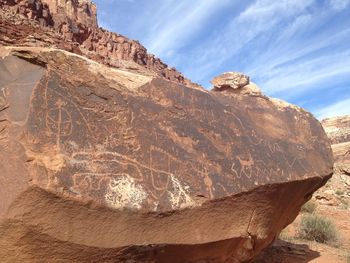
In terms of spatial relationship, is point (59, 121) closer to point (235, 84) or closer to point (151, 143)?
point (151, 143)

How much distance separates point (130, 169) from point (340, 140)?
4881 centimetres

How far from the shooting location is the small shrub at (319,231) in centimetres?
762

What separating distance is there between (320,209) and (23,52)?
413 inches

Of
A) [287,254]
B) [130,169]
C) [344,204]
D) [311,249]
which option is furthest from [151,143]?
[344,204]

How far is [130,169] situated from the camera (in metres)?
3.37

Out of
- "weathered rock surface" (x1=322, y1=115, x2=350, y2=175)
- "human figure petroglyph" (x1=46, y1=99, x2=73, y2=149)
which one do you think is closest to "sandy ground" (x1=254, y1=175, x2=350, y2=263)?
"human figure petroglyph" (x1=46, y1=99, x2=73, y2=149)

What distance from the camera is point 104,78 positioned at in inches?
154

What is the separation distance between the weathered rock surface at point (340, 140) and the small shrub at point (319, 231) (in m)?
8.74

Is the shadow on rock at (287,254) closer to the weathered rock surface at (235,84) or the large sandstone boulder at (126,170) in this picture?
the large sandstone boulder at (126,170)

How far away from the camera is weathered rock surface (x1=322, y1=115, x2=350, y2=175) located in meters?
17.5

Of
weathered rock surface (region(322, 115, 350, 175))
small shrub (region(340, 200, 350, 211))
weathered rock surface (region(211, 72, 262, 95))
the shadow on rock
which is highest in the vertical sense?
weathered rock surface (region(322, 115, 350, 175))

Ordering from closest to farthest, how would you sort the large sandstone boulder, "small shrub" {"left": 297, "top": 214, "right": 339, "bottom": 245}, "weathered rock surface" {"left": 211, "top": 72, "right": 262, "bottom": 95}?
the large sandstone boulder < "small shrub" {"left": 297, "top": 214, "right": 339, "bottom": 245} < "weathered rock surface" {"left": 211, "top": 72, "right": 262, "bottom": 95}

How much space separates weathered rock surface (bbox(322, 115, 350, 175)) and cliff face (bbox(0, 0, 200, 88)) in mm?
12884

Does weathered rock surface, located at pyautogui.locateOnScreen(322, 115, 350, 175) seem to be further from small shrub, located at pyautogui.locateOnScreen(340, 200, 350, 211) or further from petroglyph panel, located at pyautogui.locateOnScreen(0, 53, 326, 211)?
petroglyph panel, located at pyautogui.locateOnScreen(0, 53, 326, 211)
